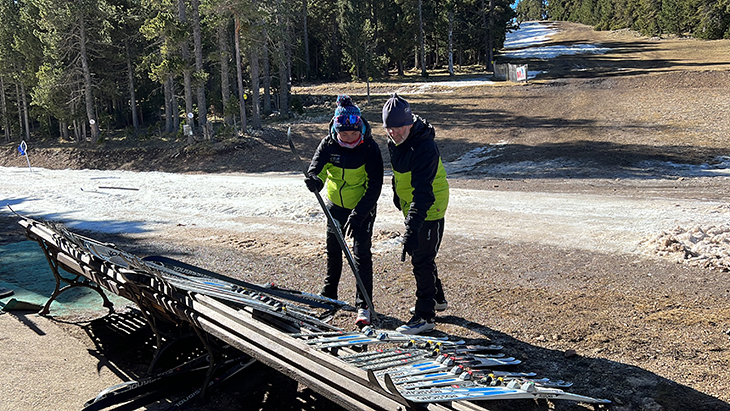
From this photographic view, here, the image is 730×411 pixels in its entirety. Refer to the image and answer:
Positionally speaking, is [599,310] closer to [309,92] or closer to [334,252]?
[334,252]

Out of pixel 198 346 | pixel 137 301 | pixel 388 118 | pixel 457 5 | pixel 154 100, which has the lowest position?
pixel 198 346

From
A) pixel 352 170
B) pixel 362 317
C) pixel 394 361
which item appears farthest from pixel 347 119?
pixel 394 361

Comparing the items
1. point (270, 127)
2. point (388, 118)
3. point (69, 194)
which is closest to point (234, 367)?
point (388, 118)

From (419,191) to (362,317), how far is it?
4.63 feet

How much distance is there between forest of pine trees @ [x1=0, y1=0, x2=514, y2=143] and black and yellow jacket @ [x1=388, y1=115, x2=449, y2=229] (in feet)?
78.1

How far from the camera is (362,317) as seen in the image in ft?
16.4

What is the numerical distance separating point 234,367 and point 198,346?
0.76 m

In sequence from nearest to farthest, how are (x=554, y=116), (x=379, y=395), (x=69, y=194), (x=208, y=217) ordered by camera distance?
(x=379, y=395) → (x=208, y=217) → (x=69, y=194) → (x=554, y=116)

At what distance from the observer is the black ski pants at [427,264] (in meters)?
4.61

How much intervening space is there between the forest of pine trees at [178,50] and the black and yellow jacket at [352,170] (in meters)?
23.2

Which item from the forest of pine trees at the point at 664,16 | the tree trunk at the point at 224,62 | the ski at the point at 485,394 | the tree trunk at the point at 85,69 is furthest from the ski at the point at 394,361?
the forest of pine trees at the point at 664,16

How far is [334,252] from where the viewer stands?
17.7ft

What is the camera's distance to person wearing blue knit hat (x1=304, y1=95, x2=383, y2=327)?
16.4 ft

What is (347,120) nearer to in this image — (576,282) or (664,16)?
(576,282)
